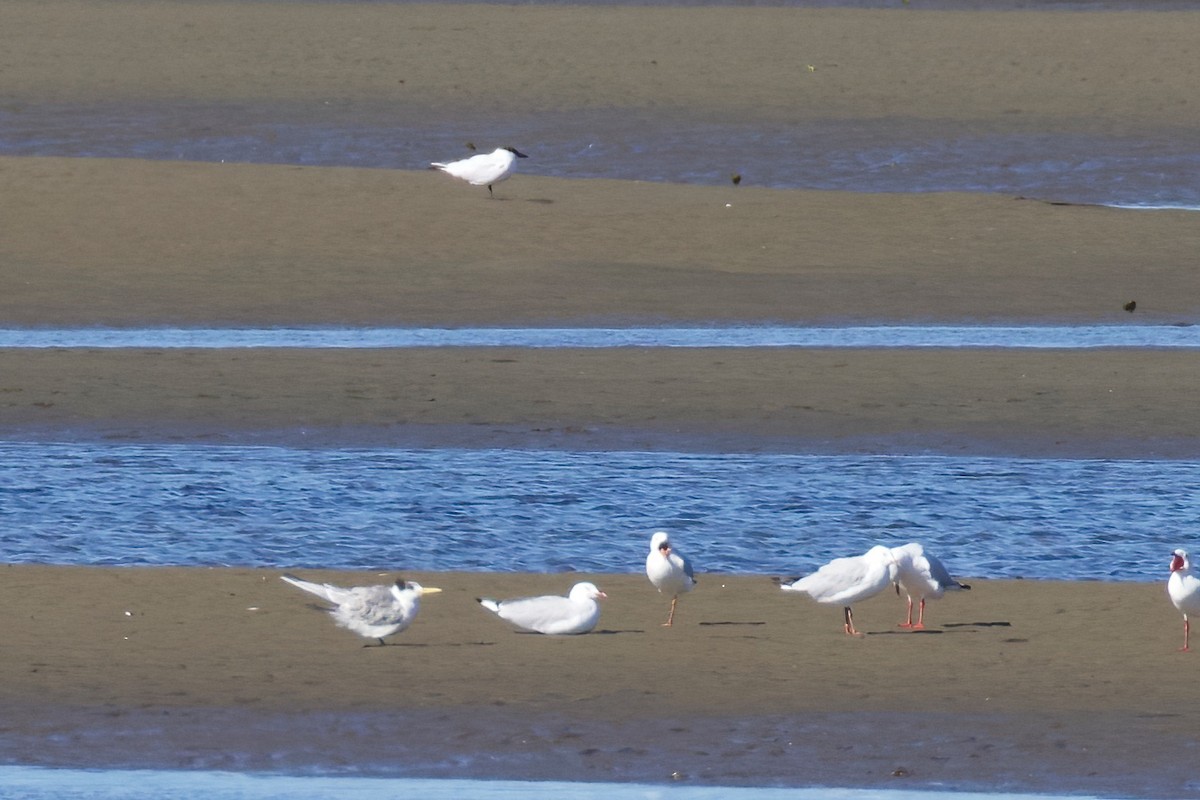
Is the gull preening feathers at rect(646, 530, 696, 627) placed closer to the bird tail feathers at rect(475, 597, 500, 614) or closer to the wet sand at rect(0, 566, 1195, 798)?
the wet sand at rect(0, 566, 1195, 798)

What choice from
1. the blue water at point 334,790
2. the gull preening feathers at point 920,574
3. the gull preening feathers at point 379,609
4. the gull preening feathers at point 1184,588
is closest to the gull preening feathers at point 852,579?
the gull preening feathers at point 920,574

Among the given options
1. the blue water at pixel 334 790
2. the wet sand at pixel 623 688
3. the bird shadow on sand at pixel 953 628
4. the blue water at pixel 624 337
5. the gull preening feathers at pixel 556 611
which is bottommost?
the blue water at pixel 334 790

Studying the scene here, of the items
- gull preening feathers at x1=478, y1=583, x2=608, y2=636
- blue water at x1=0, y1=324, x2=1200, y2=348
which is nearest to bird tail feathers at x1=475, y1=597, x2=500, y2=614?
gull preening feathers at x1=478, y1=583, x2=608, y2=636

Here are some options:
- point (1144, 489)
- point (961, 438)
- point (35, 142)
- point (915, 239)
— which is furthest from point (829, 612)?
point (35, 142)

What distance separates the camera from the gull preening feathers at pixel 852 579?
8.30 m

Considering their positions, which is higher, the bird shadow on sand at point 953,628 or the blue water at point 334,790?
the bird shadow on sand at point 953,628

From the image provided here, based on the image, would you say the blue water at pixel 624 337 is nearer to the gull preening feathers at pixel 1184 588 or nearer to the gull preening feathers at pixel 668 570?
the gull preening feathers at pixel 668 570

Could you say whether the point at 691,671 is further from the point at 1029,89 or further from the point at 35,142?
the point at 1029,89

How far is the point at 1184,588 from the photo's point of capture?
319 inches

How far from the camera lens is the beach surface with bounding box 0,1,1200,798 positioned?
7.37 metres

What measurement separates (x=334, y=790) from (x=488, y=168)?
13383mm

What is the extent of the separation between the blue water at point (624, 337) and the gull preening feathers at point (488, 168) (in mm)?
3982

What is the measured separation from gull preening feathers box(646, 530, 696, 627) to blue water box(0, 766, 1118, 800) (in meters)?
1.62

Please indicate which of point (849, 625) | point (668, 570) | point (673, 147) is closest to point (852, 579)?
point (849, 625)
